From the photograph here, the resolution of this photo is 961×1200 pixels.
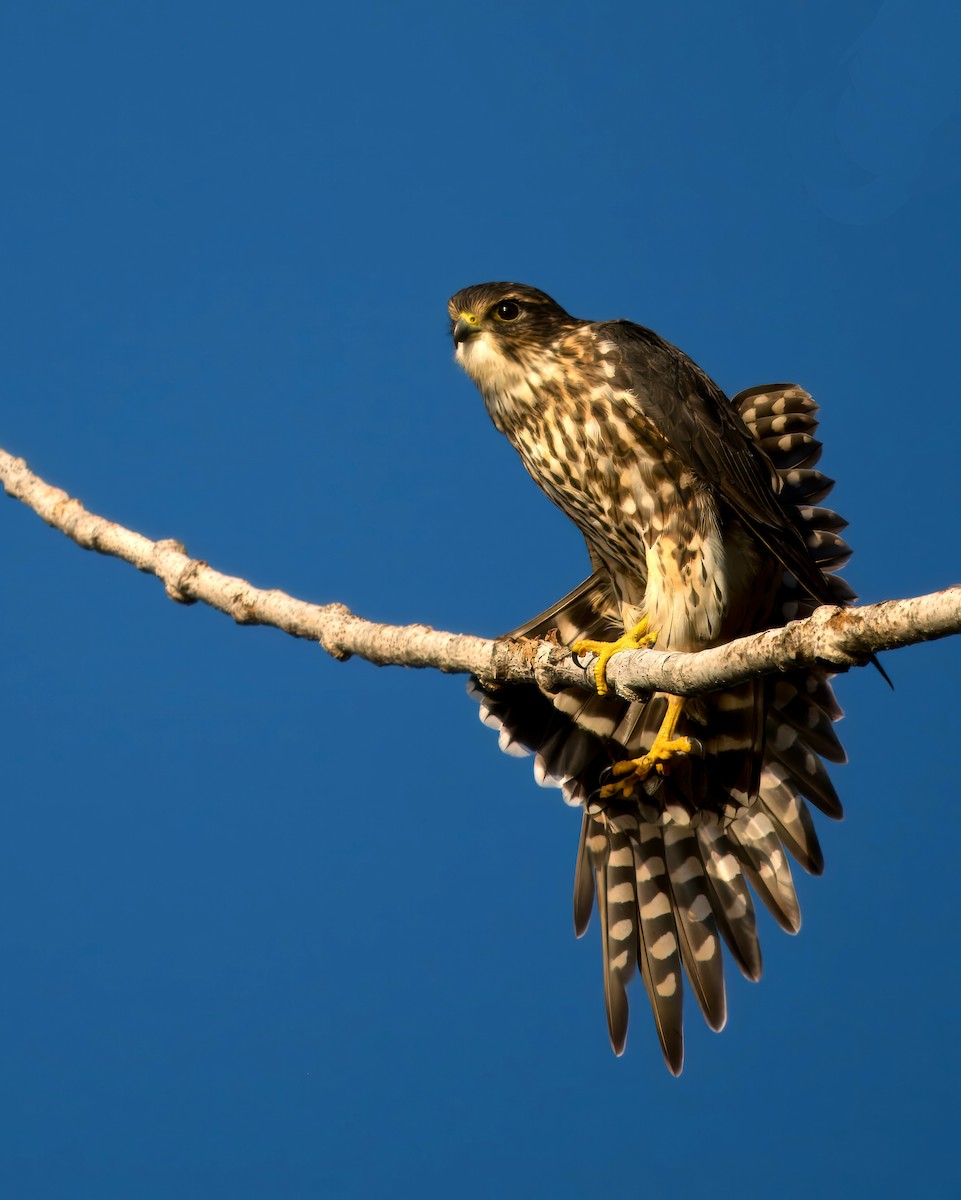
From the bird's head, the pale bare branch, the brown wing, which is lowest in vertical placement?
the pale bare branch

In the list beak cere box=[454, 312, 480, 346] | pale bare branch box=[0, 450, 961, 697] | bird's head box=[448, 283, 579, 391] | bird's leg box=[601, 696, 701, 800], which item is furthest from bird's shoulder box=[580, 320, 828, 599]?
pale bare branch box=[0, 450, 961, 697]

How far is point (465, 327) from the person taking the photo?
8.37 feet

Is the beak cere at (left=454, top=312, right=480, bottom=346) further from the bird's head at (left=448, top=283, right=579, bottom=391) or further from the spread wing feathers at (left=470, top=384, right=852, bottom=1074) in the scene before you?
the spread wing feathers at (left=470, top=384, right=852, bottom=1074)

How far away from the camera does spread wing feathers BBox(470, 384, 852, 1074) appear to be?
2557mm

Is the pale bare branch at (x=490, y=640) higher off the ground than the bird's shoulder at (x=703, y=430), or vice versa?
the bird's shoulder at (x=703, y=430)

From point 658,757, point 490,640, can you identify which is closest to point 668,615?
point 658,757

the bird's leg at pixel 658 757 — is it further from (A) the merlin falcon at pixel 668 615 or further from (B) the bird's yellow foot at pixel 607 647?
(B) the bird's yellow foot at pixel 607 647

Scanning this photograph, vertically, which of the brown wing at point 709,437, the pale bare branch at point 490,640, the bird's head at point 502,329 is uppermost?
the bird's head at point 502,329

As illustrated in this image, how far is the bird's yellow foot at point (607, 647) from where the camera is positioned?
1.87 metres

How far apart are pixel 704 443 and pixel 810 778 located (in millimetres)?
738

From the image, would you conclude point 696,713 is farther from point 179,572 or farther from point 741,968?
point 179,572

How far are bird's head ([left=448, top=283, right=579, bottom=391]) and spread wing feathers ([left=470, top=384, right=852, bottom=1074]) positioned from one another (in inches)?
17.6

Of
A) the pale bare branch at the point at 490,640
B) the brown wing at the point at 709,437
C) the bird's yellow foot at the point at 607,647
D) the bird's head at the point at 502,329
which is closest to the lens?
the pale bare branch at the point at 490,640

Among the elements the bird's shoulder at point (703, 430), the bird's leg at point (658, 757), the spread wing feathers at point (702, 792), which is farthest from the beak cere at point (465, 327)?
the bird's leg at point (658, 757)
